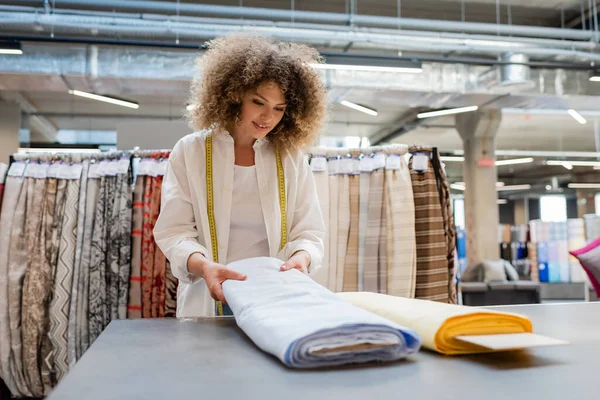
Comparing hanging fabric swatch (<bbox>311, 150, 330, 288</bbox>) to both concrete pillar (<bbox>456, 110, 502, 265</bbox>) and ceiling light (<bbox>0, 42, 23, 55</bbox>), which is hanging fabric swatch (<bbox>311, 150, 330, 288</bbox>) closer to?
ceiling light (<bbox>0, 42, 23, 55</bbox>)

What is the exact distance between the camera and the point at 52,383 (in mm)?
3201

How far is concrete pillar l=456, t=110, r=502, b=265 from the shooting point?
33.1ft

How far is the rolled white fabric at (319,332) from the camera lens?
77 centimetres

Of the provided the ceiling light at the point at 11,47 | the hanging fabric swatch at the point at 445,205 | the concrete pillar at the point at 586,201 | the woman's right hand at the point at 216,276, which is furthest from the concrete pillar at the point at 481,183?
the concrete pillar at the point at 586,201

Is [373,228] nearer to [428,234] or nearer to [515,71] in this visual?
[428,234]

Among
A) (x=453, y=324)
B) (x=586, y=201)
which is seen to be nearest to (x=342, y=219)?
(x=453, y=324)

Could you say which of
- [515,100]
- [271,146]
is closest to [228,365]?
[271,146]

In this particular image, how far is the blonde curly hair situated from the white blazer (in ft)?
0.24

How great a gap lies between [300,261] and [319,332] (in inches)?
29.3

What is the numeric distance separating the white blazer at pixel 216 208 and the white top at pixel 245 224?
31 mm

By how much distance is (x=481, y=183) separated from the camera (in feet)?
34.0

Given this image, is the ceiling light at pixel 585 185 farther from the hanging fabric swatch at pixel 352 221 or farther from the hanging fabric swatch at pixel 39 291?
the hanging fabric swatch at pixel 39 291

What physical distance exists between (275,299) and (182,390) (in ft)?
1.22

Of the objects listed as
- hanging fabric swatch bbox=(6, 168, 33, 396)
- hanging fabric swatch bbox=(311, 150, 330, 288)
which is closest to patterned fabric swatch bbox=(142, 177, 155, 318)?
hanging fabric swatch bbox=(6, 168, 33, 396)
